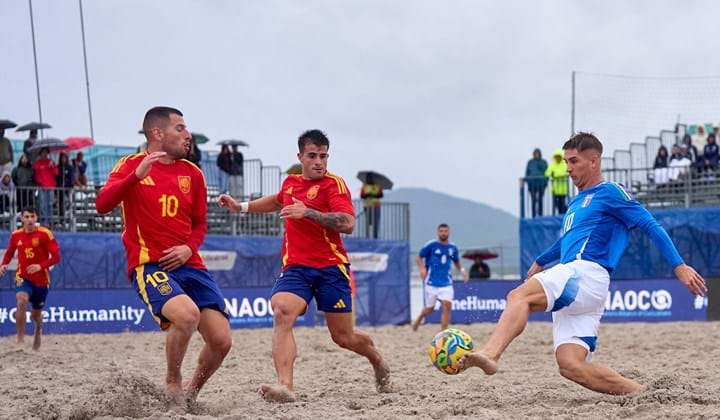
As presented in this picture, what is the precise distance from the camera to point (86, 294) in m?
18.1

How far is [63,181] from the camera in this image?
1977 cm

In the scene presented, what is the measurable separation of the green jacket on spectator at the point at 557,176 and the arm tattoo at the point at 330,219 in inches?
635

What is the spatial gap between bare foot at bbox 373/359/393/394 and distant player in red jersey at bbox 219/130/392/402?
0.04 metres

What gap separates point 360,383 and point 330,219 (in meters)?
2.03

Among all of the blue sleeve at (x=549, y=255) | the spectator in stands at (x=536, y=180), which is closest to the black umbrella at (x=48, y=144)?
the spectator in stands at (x=536, y=180)

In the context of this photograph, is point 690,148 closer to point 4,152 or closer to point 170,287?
point 4,152

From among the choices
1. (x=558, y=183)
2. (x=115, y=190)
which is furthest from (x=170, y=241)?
(x=558, y=183)

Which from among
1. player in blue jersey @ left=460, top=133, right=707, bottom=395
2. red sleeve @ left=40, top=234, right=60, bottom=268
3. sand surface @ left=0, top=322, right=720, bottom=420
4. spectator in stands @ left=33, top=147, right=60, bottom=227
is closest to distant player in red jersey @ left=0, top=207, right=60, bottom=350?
red sleeve @ left=40, top=234, right=60, bottom=268

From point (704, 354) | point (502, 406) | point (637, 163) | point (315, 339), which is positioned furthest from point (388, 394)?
point (637, 163)

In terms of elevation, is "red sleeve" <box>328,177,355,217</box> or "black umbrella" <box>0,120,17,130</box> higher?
"black umbrella" <box>0,120,17,130</box>

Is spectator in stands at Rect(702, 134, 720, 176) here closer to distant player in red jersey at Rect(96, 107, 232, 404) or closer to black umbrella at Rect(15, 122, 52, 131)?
black umbrella at Rect(15, 122, 52, 131)

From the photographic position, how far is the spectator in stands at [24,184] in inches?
745

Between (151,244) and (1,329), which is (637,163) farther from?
(151,244)

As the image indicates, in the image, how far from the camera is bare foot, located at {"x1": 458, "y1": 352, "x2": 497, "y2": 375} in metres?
5.59
